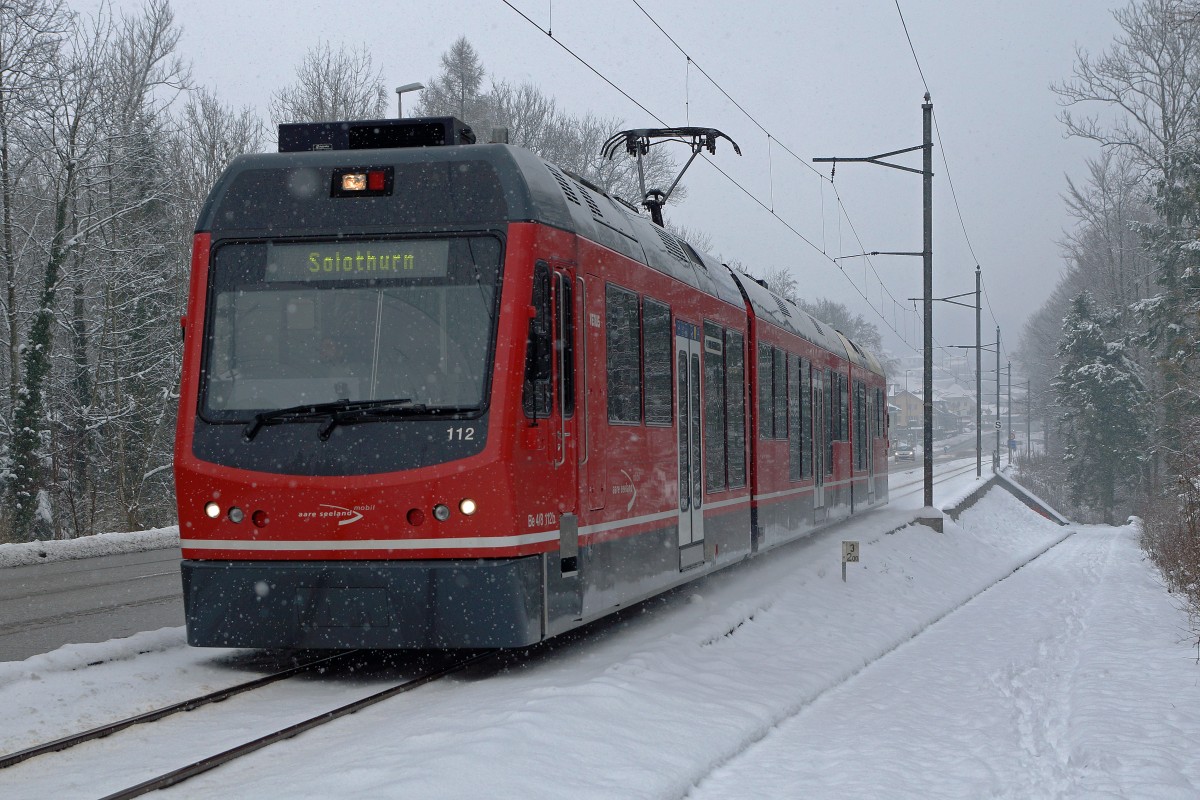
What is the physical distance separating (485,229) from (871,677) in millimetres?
4676

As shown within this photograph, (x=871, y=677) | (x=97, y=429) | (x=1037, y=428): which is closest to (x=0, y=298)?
(x=97, y=429)

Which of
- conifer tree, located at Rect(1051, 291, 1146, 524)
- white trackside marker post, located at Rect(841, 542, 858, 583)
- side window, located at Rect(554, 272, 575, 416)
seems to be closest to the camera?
side window, located at Rect(554, 272, 575, 416)

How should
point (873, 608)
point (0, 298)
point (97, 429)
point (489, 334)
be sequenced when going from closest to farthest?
1. point (489, 334)
2. point (873, 608)
3. point (0, 298)
4. point (97, 429)

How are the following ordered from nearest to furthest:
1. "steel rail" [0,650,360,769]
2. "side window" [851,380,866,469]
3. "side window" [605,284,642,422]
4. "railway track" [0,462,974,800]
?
1. "railway track" [0,462,974,800]
2. "steel rail" [0,650,360,769]
3. "side window" [605,284,642,422]
4. "side window" [851,380,866,469]

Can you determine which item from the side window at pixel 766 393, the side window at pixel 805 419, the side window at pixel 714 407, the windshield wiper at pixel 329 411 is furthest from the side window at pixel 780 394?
the windshield wiper at pixel 329 411

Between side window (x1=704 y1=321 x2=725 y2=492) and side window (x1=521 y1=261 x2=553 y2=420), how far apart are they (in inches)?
166

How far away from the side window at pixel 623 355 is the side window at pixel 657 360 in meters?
0.19

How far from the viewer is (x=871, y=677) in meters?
9.95

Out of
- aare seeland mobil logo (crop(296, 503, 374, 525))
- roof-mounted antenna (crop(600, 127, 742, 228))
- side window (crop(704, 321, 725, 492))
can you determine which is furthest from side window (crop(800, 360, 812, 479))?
aare seeland mobil logo (crop(296, 503, 374, 525))

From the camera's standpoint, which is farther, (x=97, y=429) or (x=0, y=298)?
(x=97, y=429)

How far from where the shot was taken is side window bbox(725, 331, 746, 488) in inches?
522

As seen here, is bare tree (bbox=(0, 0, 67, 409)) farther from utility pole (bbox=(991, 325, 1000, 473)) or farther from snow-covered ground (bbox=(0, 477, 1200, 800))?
utility pole (bbox=(991, 325, 1000, 473))

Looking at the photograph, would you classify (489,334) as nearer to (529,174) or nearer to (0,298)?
(529,174)

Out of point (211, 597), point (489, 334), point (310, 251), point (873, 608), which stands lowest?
point (873, 608)
